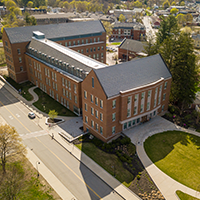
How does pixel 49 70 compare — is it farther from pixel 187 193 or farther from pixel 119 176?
pixel 187 193

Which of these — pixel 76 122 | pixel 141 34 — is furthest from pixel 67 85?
pixel 141 34

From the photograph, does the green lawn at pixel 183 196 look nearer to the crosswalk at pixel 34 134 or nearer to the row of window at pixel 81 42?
the crosswalk at pixel 34 134

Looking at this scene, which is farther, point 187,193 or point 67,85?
point 67,85

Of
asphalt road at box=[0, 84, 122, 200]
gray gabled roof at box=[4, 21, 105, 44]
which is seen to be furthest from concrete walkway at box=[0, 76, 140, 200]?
gray gabled roof at box=[4, 21, 105, 44]

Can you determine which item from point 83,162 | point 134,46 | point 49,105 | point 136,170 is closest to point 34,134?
point 49,105

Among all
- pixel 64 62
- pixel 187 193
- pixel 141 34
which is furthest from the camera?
pixel 141 34

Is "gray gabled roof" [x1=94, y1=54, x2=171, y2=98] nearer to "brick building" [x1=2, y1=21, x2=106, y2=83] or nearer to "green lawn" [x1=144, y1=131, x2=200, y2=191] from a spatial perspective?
"green lawn" [x1=144, y1=131, x2=200, y2=191]

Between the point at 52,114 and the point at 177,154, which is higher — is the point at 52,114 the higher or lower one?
the higher one

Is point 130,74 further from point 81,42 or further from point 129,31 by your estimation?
point 129,31
